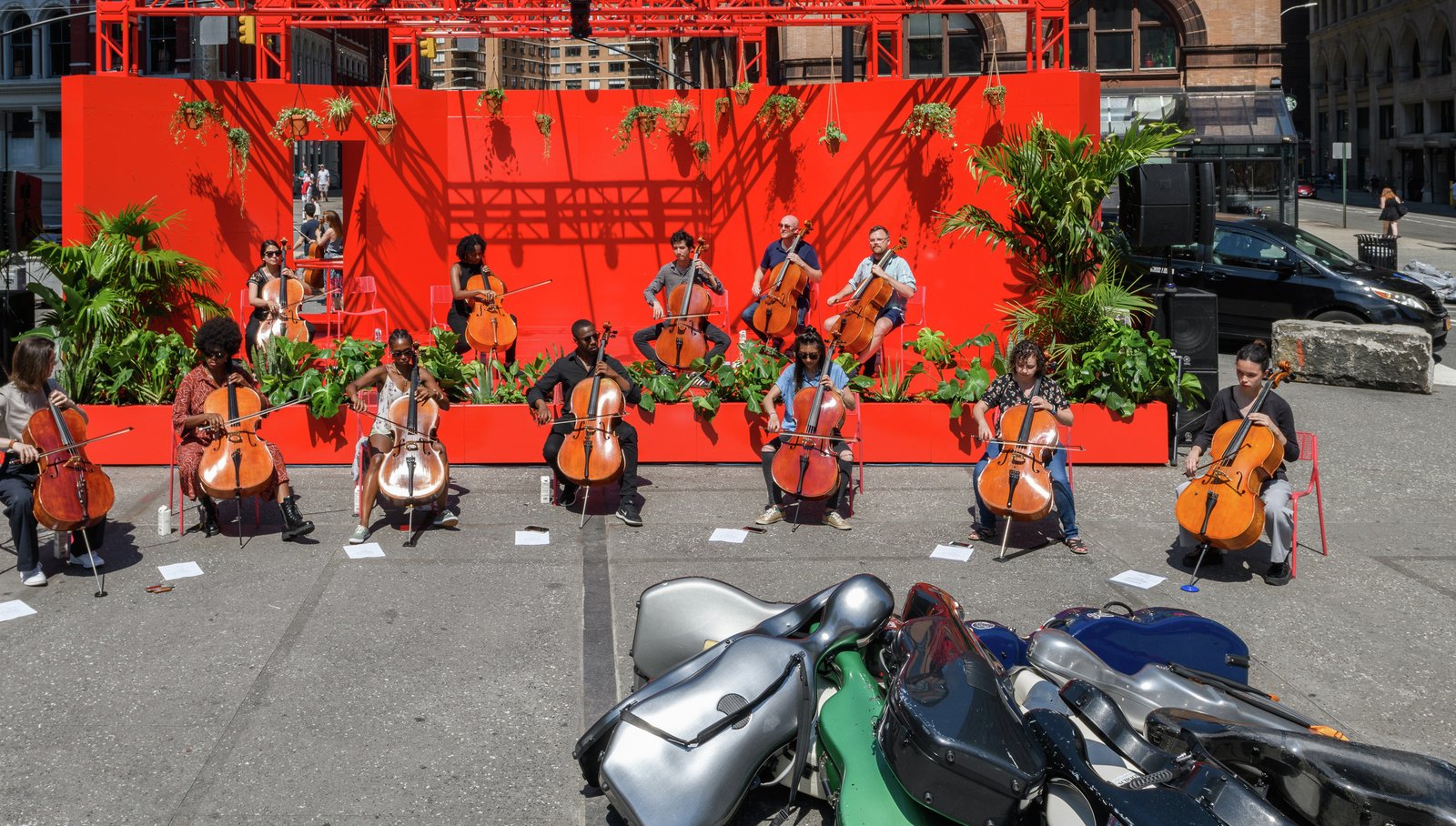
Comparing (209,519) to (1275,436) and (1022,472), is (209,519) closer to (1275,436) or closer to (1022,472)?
(1022,472)

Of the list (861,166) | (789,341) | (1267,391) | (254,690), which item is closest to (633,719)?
(254,690)

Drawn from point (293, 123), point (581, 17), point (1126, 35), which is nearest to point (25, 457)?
point (293, 123)

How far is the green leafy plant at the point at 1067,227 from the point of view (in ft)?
33.6

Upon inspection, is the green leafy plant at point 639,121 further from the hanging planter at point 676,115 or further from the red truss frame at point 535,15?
the red truss frame at point 535,15

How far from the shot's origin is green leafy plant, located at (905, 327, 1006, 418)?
9.72m

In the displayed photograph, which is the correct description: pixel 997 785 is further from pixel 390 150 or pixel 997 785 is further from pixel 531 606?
pixel 390 150

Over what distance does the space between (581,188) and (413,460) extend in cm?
→ 599

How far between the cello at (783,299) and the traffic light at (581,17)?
9.53ft

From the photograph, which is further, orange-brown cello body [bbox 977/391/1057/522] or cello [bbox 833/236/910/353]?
cello [bbox 833/236/910/353]

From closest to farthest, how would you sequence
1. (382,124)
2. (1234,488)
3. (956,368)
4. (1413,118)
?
1. (1234,488)
2. (956,368)
3. (382,124)
4. (1413,118)

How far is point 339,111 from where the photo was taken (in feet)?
40.4

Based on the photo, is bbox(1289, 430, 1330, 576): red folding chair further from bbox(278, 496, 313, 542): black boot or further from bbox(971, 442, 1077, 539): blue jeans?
bbox(278, 496, 313, 542): black boot

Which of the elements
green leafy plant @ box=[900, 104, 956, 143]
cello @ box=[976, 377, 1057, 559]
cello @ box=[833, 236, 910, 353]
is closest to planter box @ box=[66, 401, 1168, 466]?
cello @ box=[833, 236, 910, 353]

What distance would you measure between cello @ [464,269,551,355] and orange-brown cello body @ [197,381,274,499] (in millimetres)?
3598
